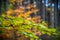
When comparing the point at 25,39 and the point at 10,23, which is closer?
the point at 10,23

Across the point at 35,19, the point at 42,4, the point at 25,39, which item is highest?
the point at 42,4

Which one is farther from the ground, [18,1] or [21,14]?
[18,1]

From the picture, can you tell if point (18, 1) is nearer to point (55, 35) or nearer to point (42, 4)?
point (42, 4)

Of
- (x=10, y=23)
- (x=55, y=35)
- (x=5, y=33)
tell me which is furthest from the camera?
(x=55, y=35)

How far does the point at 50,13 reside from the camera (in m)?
4.11

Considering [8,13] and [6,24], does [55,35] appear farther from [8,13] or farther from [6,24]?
[6,24]

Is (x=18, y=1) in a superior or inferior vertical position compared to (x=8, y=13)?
superior

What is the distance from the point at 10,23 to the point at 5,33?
86cm

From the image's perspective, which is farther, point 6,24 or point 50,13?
point 50,13

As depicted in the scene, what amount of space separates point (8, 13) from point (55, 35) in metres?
1.11

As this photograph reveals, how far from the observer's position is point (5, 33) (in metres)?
3.70

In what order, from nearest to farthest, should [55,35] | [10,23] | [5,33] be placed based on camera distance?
[10,23]
[5,33]
[55,35]

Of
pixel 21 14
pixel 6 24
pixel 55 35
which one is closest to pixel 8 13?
pixel 21 14

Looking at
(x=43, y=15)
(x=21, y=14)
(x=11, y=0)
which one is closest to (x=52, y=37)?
(x=43, y=15)
